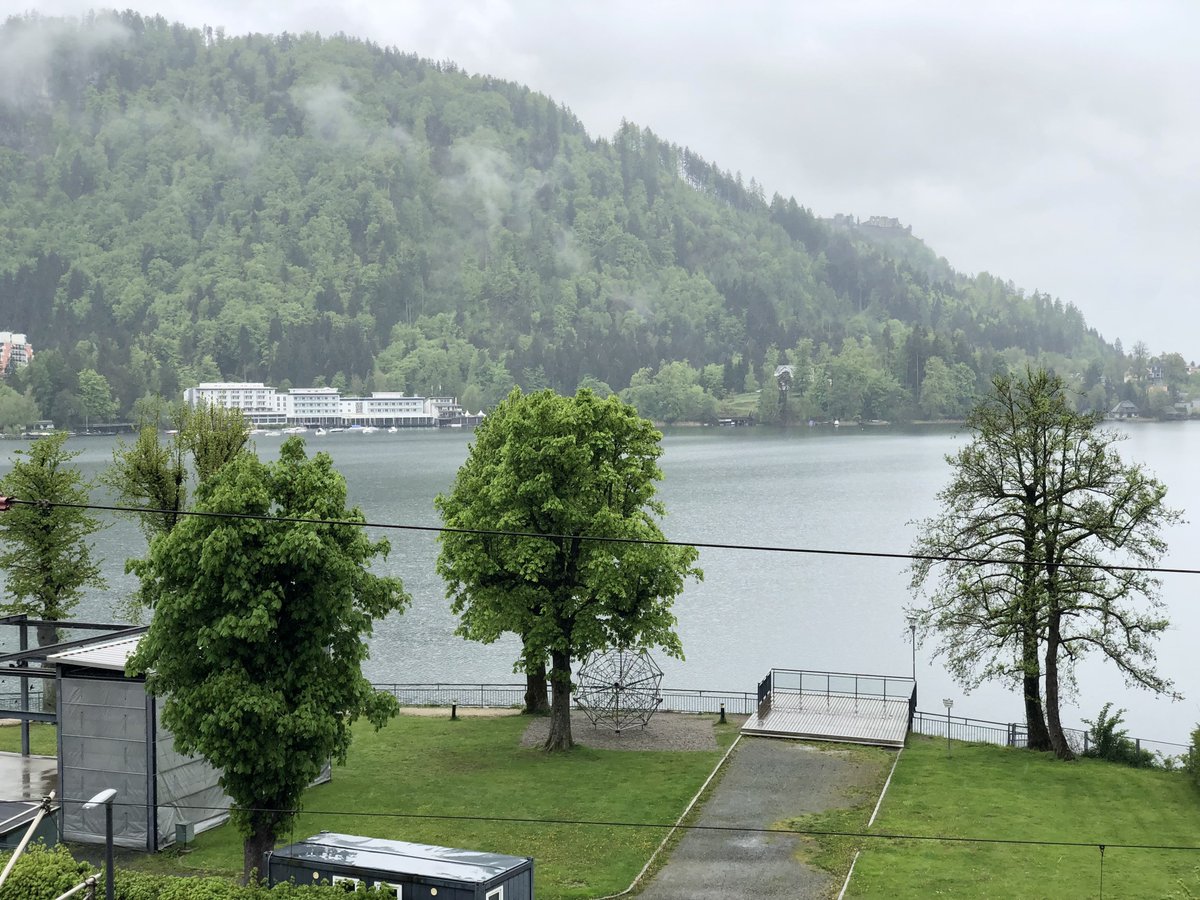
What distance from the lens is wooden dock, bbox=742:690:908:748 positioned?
32.5 metres

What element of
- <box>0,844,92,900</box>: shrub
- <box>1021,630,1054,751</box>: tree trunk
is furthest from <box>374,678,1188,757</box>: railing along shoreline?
<box>0,844,92,900</box>: shrub

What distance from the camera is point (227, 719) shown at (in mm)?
21672

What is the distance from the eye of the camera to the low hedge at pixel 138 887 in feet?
58.7

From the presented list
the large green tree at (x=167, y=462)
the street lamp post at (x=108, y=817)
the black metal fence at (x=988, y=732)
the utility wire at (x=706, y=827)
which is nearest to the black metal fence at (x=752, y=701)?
the black metal fence at (x=988, y=732)

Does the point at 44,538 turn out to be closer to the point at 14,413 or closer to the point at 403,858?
the point at 403,858

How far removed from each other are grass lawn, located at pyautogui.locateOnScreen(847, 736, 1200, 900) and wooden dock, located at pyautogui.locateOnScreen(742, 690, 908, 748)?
1048 millimetres

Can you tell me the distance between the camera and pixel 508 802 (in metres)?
27.2

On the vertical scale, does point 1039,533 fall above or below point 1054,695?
above

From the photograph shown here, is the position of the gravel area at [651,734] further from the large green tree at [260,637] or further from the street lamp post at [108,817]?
the street lamp post at [108,817]

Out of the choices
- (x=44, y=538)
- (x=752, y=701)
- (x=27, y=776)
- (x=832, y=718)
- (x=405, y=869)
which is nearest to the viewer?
(x=405, y=869)

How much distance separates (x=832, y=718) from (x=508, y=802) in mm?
11053

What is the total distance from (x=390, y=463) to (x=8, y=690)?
Answer: 111515mm

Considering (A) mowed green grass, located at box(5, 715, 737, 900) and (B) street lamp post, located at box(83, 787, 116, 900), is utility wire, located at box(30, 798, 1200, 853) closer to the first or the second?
(A) mowed green grass, located at box(5, 715, 737, 900)

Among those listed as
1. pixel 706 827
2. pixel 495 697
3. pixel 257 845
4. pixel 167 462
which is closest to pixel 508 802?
pixel 706 827
